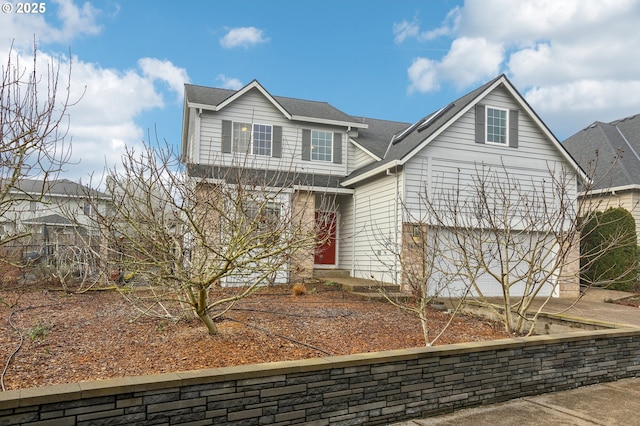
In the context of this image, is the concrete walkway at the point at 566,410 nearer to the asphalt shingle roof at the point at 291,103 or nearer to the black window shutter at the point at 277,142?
the black window shutter at the point at 277,142

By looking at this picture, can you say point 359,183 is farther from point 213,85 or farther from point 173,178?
point 173,178

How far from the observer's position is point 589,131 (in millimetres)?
19469

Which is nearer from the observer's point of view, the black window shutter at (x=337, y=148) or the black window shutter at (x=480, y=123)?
the black window shutter at (x=480, y=123)

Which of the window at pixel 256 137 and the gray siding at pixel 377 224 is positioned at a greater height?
the window at pixel 256 137

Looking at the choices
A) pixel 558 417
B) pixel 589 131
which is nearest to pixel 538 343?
pixel 558 417

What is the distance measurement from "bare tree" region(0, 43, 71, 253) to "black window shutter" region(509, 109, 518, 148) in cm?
1132

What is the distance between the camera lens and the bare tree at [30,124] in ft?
15.0

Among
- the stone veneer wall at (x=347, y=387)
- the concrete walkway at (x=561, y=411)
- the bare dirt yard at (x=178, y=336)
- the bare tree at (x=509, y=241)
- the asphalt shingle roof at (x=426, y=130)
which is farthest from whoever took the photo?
the asphalt shingle roof at (x=426, y=130)

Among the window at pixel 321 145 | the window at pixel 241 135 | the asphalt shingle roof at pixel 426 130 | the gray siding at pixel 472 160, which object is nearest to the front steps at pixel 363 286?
the gray siding at pixel 472 160

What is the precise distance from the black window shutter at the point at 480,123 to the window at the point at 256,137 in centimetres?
615

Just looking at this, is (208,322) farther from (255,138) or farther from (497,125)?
(497,125)

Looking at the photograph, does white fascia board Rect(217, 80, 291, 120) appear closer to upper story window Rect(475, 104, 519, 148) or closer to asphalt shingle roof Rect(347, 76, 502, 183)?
asphalt shingle roof Rect(347, 76, 502, 183)

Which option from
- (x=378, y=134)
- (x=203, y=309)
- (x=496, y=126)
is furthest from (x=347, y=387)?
(x=378, y=134)

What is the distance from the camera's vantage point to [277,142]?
1434 centimetres
